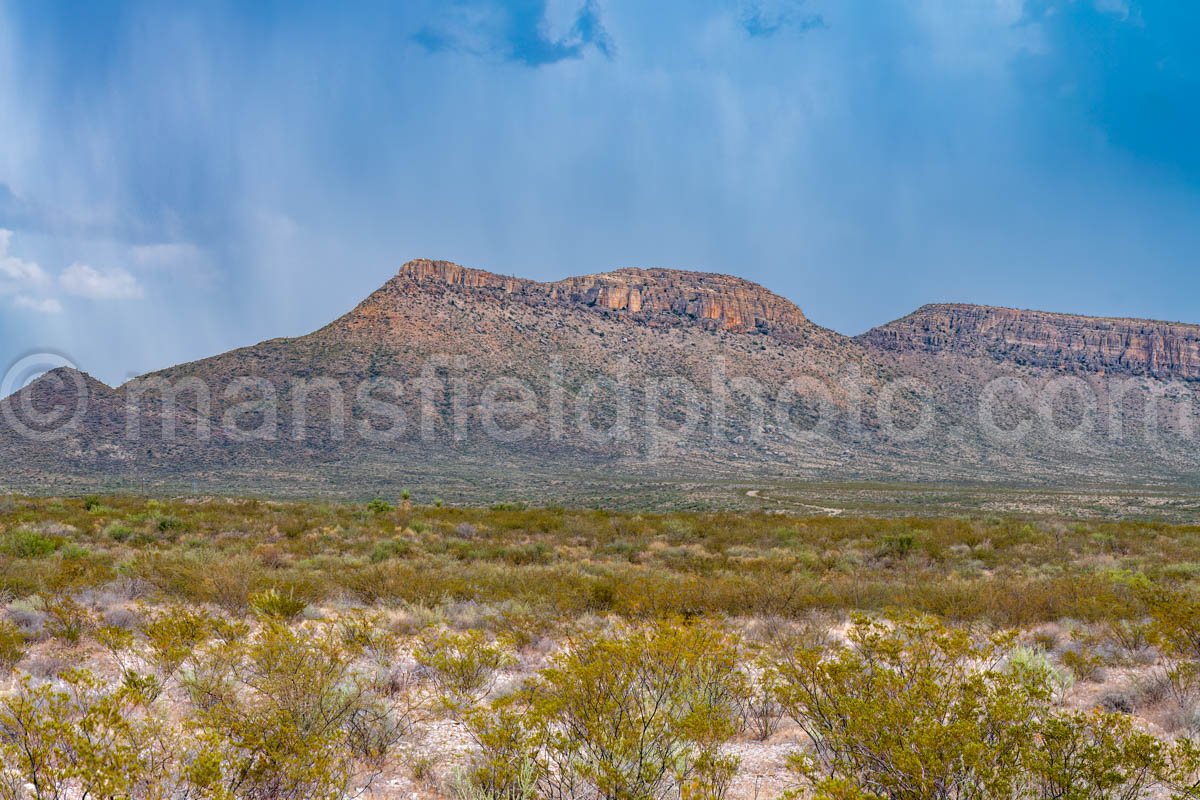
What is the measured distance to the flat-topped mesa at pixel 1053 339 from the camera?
121250mm

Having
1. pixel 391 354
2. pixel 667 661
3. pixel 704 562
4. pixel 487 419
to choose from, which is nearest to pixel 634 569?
pixel 704 562

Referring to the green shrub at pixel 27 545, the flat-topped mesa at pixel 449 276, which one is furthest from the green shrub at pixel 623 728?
the flat-topped mesa at pixel 449 276

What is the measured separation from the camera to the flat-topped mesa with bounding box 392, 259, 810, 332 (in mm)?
102875

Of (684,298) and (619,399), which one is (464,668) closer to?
(619,399)

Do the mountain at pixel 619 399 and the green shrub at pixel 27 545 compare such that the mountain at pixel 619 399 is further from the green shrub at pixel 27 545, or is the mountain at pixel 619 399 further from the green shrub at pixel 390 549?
the green shrub at pixel 27 545

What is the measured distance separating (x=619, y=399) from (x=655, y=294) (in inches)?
1386

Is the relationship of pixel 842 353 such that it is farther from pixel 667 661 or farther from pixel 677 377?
pixel 667 661

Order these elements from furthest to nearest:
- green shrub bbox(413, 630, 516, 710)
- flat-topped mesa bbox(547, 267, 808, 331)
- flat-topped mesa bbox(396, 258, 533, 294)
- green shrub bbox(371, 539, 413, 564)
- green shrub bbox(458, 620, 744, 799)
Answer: flat-topped mesa bbox(547, 267, 808, 331)
flat-topped mesa bbox(396, 258, 533, 294)
green shrub bbox(371, 539, 413, 564)
green shrub bbox(413, 630, 516, 710)
green shrub bbox(458, 620, 744, 799)

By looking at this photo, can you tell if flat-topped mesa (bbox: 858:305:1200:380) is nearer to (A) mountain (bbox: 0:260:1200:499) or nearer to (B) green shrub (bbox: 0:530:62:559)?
(A) mountain (bbox: 0:260:1200:499)

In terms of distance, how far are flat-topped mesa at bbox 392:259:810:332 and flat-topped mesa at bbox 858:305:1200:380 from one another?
75.5ft

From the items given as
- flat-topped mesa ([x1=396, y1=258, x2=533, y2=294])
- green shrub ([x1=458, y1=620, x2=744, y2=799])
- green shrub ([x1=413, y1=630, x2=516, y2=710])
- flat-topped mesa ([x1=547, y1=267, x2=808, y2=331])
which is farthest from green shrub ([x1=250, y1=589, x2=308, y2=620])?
flat-topped mesa ([x1=547, y1=267, x2=808, y2=331])

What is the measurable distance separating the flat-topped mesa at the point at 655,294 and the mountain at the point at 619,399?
40cm

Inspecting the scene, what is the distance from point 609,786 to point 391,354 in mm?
83139

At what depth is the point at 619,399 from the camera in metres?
87.6
